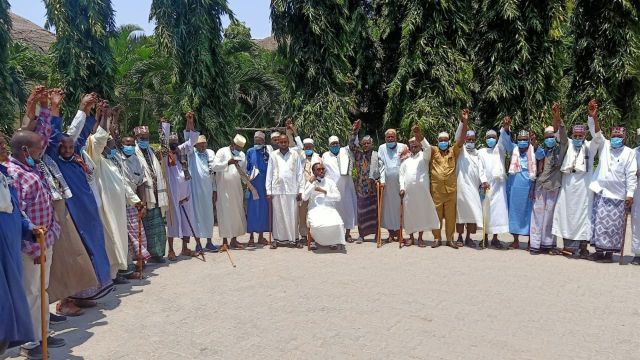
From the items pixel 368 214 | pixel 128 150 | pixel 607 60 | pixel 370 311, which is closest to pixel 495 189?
pixel 368 214

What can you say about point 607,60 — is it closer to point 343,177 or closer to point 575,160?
point 575,160

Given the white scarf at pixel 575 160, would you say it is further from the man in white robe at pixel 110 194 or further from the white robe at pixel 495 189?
the man in white robe at pixel 110 194

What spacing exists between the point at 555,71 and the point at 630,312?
942 cm

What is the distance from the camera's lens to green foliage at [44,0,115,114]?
506 inches

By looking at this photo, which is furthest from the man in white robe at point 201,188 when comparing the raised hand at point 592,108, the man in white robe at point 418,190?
the raised hand at point 592,108

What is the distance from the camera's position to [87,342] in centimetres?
470

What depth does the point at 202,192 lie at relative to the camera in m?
8.62

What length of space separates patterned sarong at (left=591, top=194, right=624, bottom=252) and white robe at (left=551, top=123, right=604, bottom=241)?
0.16 m

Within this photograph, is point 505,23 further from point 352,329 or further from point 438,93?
point 352,329

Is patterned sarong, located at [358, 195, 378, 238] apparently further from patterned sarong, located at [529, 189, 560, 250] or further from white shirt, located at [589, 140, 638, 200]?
white shirt, located at [589, 140, 638, 200]

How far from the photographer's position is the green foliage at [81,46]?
1285 cm

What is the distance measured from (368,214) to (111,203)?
178 inches

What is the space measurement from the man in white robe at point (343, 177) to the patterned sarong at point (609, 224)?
3881 millimetres

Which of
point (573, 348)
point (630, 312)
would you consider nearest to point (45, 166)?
Answer: point (573, 348)
